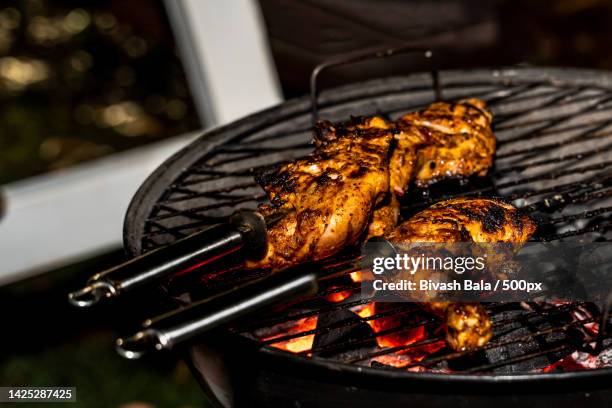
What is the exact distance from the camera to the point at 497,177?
2641 mm

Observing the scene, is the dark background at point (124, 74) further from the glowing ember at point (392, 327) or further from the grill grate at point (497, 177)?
the glowing ember at point (392, 327)

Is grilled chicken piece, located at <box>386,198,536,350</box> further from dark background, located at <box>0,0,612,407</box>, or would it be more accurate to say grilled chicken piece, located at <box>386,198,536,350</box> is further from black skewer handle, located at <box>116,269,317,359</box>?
dark background, located at <box>0,0,612,407</box>

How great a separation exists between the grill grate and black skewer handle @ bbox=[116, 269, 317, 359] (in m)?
0.33

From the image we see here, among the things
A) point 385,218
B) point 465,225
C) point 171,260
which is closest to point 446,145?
point 385,218

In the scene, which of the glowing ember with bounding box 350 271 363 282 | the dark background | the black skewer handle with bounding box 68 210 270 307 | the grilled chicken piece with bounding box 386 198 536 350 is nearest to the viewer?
the black skewer handle with bounding box 68 210 270 307

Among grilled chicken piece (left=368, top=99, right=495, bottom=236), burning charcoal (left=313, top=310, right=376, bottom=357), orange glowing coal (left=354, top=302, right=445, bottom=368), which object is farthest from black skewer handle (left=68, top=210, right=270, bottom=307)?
grilled chicken piece (left=368, top=99, right=495, bottom=236)

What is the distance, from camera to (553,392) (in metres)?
1.57

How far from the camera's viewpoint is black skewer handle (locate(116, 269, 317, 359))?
142 cm

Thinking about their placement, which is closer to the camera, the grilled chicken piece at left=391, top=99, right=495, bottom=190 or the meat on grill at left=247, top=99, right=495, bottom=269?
the meat on grill at left=247, top=99, right=495, bottom=269

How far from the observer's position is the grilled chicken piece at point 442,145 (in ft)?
7.85

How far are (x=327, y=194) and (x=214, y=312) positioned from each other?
0.71 meters

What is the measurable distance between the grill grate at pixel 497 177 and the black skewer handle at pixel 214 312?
1.08 feet

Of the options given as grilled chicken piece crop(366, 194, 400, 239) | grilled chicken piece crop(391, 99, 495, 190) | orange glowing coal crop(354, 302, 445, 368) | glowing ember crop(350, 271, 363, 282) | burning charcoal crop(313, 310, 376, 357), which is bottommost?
orange glowing coal crop(354, 302, 445, 368)

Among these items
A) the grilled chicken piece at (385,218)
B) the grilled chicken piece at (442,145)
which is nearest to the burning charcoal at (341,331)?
the grilled chicken piece at (385,218)
